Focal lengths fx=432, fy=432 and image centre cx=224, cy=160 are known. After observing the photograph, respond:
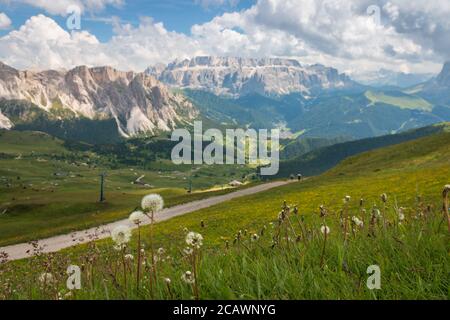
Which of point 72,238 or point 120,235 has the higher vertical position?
point 120,235

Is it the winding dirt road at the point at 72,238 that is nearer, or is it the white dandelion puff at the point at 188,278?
the white dandelion puff at the point at 188,278

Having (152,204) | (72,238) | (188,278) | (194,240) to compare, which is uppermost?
(152,204)

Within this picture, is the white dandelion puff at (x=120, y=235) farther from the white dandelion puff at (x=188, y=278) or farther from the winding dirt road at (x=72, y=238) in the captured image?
the winding dirt road at (x=72, y=238)

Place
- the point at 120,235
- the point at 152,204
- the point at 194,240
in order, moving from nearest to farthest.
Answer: the point at 194,240 < the point at 152,204 < the point at 120,235

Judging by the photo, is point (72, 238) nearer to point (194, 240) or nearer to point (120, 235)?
point (120, 235)

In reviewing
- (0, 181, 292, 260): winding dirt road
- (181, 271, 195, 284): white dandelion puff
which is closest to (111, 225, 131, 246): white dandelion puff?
(181, 271, 195, 284): white dandelion puff

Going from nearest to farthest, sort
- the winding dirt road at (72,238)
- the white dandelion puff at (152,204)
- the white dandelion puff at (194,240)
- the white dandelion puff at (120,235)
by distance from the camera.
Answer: the white dandelion puff at (194,240) < the white dandelion puff at (152,204) < the white dandelion puff at (120,235) < the winding dirt road at (72,238)

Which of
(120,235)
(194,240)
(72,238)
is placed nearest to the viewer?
(194,240)

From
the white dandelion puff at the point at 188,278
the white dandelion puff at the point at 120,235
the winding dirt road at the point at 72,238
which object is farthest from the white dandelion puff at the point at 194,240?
the winding dirt road at the point at 72,238

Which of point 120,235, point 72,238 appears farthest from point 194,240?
point 72,238

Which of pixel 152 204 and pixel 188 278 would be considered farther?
pixel 152 204

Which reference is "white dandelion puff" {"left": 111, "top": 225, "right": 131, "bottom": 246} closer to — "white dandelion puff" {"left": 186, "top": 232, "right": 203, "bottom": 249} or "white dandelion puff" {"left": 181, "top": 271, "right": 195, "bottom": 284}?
"white dandelion puff" {"left": 186, "top": 232, "right": 203, "bottom": 249}

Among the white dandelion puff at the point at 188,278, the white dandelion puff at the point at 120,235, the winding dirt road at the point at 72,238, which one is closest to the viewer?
the white dandelion puff at the point at 188,278
